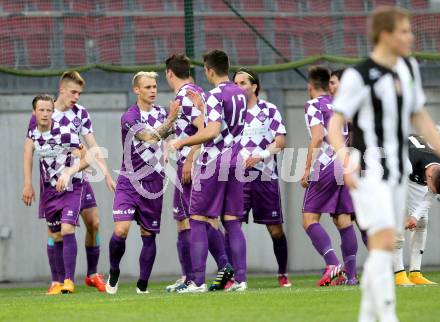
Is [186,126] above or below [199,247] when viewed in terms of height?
above

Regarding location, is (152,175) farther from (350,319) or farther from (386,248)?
(386,248)

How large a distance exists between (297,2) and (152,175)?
216 inches

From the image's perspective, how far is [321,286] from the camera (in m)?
11.6

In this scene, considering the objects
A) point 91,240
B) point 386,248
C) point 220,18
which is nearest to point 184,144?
point 91,240

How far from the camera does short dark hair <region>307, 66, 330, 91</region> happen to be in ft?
39.6

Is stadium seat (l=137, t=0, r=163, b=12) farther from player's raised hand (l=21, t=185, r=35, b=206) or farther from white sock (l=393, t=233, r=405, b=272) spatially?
white sock (l=393, t=233, r=405, b=272)

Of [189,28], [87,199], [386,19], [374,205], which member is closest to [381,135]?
[374,205]

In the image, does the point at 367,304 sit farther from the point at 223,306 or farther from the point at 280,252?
the point at 280,252

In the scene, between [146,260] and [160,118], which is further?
[160,118]

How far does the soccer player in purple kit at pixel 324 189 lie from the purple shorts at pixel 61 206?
2.40m

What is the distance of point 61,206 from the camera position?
12438mm

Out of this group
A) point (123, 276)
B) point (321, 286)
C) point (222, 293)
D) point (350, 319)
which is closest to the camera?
point (350, 319)

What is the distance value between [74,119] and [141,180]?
143 centimetres

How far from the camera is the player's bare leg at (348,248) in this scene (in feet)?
38.8
